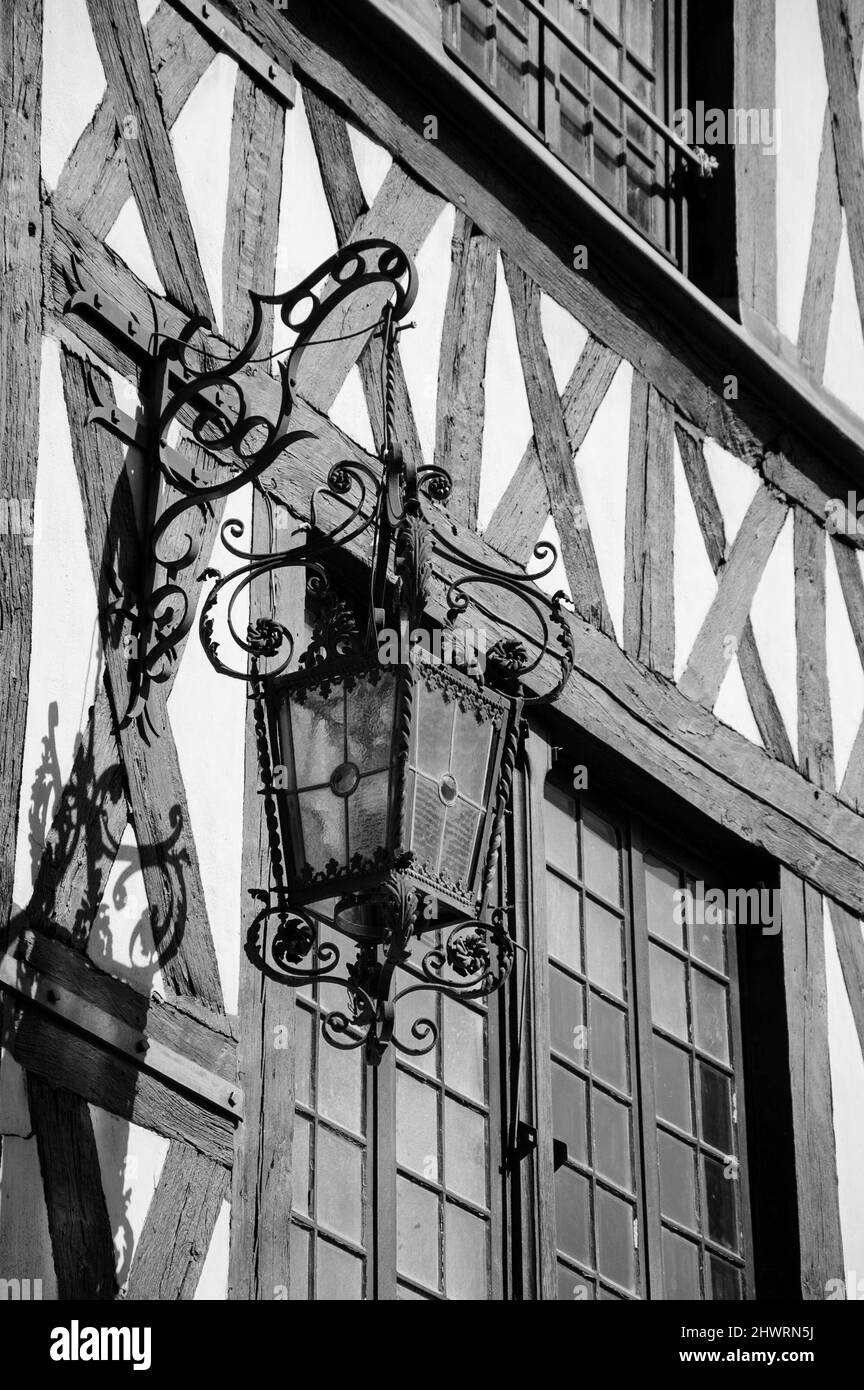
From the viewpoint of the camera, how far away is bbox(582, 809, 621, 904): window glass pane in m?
6.84

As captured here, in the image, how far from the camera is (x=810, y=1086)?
7105 mm

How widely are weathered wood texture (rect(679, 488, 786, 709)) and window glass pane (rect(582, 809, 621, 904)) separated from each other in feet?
1.86

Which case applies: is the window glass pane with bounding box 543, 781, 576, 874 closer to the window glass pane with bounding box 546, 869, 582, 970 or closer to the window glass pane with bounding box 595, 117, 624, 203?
the window glass pane with bounding box 546, 869, 582, 970

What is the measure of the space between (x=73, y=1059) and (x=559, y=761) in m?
2.26

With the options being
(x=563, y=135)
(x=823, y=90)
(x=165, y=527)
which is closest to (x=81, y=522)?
(x=165, y=527)

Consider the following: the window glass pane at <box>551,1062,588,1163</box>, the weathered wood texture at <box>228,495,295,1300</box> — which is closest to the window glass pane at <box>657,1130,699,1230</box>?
the window glass pane at <box>551,1062,588,1163</box>

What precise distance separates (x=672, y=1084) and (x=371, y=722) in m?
2.39

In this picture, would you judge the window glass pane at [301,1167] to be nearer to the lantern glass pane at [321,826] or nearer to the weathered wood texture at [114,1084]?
the weathered wood texture at [114,1084]

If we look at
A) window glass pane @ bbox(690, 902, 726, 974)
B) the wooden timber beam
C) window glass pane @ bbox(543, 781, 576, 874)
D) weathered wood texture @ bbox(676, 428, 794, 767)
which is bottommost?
window glass pane @ bbox(690, 902, 726, 974)

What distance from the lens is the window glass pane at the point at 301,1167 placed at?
217 inches

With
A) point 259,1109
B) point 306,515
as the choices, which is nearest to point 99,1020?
point 259,1109
